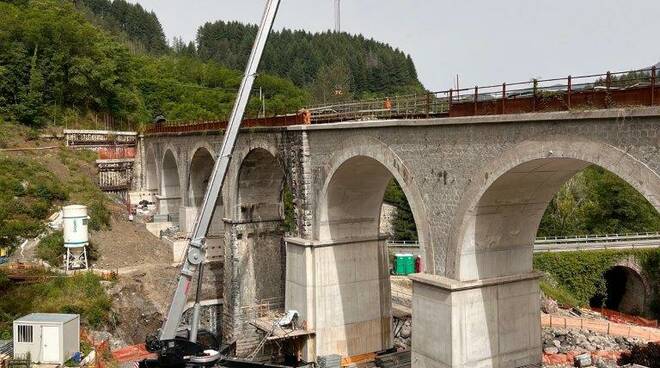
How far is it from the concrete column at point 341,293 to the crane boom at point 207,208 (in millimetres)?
4934

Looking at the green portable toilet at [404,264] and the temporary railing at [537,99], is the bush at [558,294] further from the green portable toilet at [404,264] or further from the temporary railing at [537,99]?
the temporary railing at [537,99]

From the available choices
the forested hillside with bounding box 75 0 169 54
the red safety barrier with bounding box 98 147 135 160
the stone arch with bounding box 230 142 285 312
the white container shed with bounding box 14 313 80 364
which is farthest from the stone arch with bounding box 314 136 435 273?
the forested hillside with bounding box 75 0 169 54

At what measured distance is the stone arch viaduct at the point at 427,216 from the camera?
1571 centimetres

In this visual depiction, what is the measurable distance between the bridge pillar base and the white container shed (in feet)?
41.2

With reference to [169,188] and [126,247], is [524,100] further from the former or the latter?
[169,188]

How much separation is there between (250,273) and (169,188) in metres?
22.2

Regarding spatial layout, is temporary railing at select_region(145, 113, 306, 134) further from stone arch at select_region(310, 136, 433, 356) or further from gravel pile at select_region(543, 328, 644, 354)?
gravel pile at select_region(543, 328, 644, 354)

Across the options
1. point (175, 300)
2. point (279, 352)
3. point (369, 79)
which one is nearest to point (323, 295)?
point (279, 352)

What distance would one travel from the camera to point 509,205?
728 inches

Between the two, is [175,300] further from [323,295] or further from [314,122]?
[314,122]

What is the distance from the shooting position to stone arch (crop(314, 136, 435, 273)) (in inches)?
883

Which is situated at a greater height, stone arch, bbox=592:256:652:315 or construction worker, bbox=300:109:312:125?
construction worker, bbox=300:109:312:125

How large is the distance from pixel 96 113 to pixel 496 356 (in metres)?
60.2

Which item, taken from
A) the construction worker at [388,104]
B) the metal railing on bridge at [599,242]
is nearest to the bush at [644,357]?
the construction worker at [388,104]
